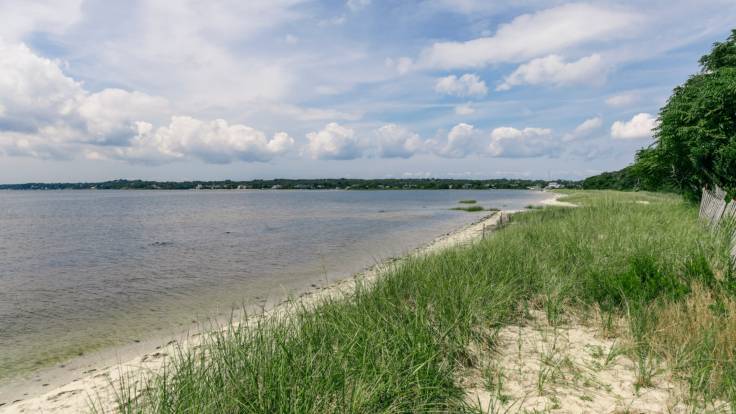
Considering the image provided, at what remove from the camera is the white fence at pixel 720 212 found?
8766 millimetres

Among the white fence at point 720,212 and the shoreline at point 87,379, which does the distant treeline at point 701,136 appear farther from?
the shoreline at point 87,379

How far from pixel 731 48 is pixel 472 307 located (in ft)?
74.7

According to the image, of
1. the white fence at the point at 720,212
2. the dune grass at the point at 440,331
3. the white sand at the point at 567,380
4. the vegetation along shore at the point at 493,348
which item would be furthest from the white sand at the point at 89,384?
the white fence at the point at 720,212

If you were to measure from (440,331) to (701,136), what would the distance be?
50.0 feet

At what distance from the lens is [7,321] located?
1152 cm

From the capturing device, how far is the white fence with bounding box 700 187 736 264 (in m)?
8.77

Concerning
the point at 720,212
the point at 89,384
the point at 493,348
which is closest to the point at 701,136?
the point at 720,212

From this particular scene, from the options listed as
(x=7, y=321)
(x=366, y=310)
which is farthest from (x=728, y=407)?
(x=7, y=321)

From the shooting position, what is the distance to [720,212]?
10.9 meters

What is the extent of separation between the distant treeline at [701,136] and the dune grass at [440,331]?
5465 millimetres

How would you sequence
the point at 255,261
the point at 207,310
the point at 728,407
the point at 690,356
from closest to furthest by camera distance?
the point at 728,407, the point at 690,356, the point at 207,310, the point at 255,261

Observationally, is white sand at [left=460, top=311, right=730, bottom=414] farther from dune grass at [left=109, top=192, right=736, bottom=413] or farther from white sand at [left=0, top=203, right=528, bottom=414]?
white sand at [left=0, top=203, right=528, bottom=414]

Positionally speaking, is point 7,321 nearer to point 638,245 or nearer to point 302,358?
point 302,358

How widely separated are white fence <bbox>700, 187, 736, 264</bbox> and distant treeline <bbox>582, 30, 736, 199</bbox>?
354mm
